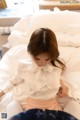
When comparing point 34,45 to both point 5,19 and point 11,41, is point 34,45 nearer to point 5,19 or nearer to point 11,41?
point 11,41

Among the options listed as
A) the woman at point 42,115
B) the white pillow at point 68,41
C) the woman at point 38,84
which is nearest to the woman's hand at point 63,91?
the woman at point 38,84

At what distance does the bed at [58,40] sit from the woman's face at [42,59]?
1.08 ft

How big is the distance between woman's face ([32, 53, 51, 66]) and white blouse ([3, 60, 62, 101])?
49mm

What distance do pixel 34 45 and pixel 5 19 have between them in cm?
118

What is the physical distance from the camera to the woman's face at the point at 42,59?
114cm

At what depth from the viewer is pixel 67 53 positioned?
1651mm

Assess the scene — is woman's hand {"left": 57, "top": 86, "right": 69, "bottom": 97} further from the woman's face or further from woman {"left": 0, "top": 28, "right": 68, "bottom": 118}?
the woman's face

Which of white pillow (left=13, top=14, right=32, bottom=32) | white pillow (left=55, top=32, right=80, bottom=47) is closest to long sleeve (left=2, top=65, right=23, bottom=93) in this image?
white pillow (left=55, top=32, right=80, bottom=47)

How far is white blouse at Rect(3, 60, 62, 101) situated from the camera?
1233mm

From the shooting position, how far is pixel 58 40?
1.74m

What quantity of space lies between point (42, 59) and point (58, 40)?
61 cm

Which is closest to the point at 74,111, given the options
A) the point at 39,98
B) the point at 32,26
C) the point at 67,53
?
the point at 39,98

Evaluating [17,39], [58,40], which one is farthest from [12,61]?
[58,40]

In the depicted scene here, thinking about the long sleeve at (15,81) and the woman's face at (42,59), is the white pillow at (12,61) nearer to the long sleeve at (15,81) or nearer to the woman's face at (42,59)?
the long sleeve at (15,81)
